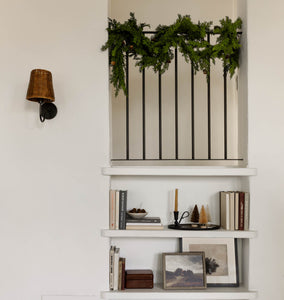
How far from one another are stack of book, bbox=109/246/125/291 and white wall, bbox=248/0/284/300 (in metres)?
0.80

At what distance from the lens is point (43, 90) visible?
237 centimetres

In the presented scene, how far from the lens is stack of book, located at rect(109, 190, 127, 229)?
2.53m

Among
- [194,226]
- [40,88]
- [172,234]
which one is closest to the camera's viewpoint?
[40,88]

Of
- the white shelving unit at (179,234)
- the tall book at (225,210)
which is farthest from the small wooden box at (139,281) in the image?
the tall book at (225,210)

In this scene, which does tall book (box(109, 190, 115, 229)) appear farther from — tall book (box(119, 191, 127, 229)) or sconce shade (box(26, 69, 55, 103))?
sconce shade (box(26, 69, 55, 103))

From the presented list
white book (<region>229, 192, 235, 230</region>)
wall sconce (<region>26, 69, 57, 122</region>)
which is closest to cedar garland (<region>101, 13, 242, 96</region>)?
wall sconce (<region>26, 69, 57, 122</region>)

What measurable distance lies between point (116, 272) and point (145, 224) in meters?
0.35

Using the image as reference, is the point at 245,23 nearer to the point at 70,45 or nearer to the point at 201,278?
the point at 70,45

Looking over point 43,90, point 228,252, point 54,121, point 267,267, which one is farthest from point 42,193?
point 267,267

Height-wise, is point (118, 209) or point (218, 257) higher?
point (118, 209)

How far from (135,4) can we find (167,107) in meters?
1.01

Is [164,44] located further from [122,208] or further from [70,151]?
[122,208]

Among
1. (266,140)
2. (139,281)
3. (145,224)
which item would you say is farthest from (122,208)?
(266,140)

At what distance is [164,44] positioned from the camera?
254cm
